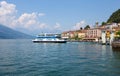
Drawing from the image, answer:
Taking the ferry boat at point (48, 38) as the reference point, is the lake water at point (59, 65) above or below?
below

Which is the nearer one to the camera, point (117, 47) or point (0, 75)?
point (0, 75)

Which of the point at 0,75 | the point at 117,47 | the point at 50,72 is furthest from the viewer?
the point at 117,47

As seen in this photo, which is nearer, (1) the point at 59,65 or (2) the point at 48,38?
(1) the point at 59,65

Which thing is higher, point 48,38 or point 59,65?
point 48,38

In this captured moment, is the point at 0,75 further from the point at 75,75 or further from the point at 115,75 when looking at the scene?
the point at 115,75

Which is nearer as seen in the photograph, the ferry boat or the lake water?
the lake water

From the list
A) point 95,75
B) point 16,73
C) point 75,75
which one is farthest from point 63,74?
point 16,73

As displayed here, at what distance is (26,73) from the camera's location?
27734 mm

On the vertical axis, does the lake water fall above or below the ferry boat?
below

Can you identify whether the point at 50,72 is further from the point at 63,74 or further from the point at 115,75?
the point at 115,75

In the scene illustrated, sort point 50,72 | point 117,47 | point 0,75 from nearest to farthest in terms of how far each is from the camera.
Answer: point 0,75 → point 50,72 → point 117,47

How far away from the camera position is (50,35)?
153 meters

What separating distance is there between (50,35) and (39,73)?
125139 mm

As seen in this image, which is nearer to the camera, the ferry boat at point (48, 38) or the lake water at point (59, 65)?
the lake water at point (59, 65)
